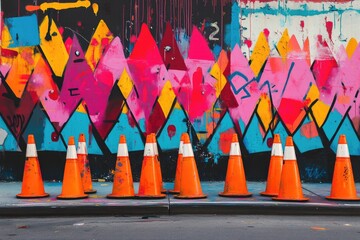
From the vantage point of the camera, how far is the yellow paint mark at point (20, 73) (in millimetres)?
10172

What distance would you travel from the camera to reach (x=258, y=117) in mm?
10203

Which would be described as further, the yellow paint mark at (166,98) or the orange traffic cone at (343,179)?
the yellow paint mark at (166,98)

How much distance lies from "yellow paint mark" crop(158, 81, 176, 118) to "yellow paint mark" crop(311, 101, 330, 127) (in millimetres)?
2323

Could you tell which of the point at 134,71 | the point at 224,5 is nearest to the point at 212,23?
the point at 224,5

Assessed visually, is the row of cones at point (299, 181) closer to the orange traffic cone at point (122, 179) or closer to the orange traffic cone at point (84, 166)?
the orange traffic cone at point (122, 179)

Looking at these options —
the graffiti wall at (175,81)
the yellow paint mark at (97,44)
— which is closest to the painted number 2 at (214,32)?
the graffiti wall at (175,81)

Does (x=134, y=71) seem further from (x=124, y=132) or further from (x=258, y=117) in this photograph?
(x=258, y=117)

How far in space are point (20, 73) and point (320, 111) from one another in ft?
16.2

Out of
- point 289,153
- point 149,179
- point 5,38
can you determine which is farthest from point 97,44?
point 289,153

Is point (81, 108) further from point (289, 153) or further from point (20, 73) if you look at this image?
point (289, 153)

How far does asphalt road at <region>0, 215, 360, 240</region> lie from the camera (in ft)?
19.4

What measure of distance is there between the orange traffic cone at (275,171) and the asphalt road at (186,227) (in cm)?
118

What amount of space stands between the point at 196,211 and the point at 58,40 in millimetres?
4273

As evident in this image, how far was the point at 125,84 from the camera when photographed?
10180 mm
